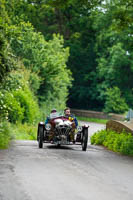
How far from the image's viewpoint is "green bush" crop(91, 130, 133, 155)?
17.3 metres

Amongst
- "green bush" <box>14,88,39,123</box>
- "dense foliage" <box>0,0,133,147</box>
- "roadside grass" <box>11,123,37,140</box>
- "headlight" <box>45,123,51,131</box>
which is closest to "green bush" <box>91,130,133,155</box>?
"headlight" <box>45,123,51,131</box>

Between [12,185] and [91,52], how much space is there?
2305 inches

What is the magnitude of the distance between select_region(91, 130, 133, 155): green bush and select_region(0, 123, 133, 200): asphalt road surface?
3153 millimetres

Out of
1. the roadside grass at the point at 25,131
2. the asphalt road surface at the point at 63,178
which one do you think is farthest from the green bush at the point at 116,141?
the roadside grass at the point at 25,131

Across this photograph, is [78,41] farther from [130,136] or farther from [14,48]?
[130,136]

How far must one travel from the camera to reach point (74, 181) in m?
9.63

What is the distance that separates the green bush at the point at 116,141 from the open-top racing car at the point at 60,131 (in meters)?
1.36

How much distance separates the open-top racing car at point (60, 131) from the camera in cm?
1734

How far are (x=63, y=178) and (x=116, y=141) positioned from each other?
8.83 m

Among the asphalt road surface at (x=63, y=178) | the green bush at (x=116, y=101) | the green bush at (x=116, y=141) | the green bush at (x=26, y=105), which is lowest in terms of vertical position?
the asphalt road surface at (x=63, y=178)

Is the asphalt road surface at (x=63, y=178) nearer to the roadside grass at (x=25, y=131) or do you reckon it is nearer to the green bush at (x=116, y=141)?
the green bush at (x=116, y=141)

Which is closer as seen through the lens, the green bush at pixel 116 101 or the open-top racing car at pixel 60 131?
the open-top racing car at pixel 60 131

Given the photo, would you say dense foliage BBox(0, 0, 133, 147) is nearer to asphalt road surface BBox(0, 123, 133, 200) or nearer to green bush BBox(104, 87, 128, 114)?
green bush BBox(104, 87, 128, 114)

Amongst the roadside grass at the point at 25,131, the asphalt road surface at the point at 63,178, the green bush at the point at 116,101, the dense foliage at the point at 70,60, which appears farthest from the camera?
the green bush at the point at 116,101
